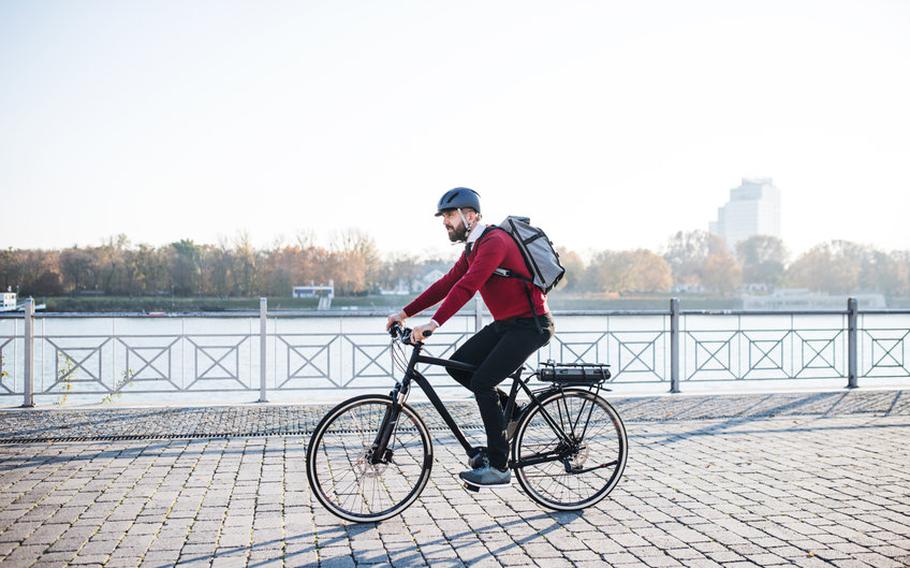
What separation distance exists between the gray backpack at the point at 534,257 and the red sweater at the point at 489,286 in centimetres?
3

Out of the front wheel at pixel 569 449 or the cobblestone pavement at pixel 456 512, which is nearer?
the cobblestone pavement at pixel 456 512

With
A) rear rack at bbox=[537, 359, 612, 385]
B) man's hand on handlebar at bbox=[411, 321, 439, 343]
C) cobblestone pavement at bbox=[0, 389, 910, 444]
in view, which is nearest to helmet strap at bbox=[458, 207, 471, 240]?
man's hand on handlebar at bbox=[411, 321, 439, 343]

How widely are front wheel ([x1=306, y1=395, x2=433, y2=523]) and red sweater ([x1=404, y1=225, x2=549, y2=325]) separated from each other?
25.2 inches

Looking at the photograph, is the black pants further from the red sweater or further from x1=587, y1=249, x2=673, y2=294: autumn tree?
x1=587, y1=249, x2=673, y2=294: autumn tree

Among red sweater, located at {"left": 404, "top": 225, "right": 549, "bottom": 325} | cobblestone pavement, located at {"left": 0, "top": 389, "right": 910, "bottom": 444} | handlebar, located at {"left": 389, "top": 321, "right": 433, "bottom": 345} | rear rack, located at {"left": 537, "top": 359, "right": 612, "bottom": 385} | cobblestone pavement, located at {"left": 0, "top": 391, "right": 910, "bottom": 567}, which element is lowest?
cobblestone pavement, located at {"left": 0, "top": 389, "right": 910, "bottom": 444}

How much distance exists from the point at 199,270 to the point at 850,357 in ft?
110

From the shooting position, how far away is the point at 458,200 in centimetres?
504

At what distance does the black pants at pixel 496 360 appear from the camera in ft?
16.2

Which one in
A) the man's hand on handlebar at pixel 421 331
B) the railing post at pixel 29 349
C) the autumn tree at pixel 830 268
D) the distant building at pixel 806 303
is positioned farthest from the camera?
the autumn tree at pixel 830 268

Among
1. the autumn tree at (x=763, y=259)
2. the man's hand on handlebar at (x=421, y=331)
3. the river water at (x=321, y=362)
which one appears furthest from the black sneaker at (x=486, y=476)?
the autumn tree at (x=763, y=259)

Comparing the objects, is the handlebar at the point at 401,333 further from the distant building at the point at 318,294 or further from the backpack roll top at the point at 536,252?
the distant building at the point at 318,294

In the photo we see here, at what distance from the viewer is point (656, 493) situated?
5652 millimetres

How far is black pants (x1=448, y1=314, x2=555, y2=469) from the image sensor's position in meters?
4.94

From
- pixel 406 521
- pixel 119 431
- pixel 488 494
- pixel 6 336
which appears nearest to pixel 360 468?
pixel 406 521
